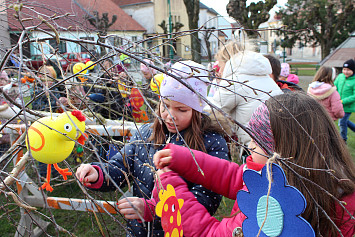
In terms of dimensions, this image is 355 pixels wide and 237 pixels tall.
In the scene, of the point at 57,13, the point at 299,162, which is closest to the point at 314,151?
the point at 299,162

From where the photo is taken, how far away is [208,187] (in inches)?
53.2

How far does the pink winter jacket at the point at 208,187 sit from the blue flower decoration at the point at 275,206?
240 millimetres

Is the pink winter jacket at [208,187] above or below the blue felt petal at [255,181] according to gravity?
below

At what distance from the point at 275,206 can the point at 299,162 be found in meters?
0.28

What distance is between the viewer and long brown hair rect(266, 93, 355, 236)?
40.1 inches

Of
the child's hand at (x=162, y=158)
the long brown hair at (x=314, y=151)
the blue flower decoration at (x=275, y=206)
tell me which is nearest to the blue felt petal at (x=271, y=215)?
the blue flower decoration at (x=275, y=206)

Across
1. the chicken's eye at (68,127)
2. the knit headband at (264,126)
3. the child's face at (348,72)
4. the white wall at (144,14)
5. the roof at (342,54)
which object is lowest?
the roof at (342,54)

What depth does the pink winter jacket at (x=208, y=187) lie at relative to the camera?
1069mm

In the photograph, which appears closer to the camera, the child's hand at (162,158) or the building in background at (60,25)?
the building in background at (60,25)

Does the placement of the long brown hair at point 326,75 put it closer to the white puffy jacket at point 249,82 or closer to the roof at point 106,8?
the white puffy jacket at point 249,82

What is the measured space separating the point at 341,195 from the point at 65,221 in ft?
9.12

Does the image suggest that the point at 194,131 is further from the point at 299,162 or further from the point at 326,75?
the point at 326,75

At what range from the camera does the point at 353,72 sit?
5008 mm

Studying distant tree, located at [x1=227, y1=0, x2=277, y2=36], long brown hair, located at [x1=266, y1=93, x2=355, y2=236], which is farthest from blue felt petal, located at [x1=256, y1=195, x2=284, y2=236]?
distant tree, located at [x1=227, y1=0, x2=277, y2=36]
